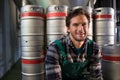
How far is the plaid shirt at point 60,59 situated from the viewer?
41.8 inches

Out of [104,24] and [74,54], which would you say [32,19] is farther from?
[74,54]

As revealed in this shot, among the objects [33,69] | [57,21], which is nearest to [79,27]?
[57,21]

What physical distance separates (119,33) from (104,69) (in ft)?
16.0

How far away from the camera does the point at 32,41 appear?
6.89 feet

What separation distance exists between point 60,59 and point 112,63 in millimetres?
627

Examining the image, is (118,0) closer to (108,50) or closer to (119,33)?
(119,33)

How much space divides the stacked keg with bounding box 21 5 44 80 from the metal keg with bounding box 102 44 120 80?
33.2 inches

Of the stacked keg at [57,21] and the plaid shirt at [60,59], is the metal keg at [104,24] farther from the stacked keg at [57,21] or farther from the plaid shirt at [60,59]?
the plaid shirt at [60,59]

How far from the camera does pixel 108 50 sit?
157 centimetres

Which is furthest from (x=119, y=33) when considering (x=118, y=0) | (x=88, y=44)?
(x=88, y=44)

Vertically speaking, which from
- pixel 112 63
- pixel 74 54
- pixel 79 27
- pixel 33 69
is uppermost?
pixel 79 27

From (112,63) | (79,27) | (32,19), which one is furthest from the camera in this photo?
(32,19)

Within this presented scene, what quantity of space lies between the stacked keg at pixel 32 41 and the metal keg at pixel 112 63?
2.77ft

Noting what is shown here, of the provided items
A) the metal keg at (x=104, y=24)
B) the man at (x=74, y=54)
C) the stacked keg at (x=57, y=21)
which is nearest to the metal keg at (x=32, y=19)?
the stacked keg at (x=57, y=21)
